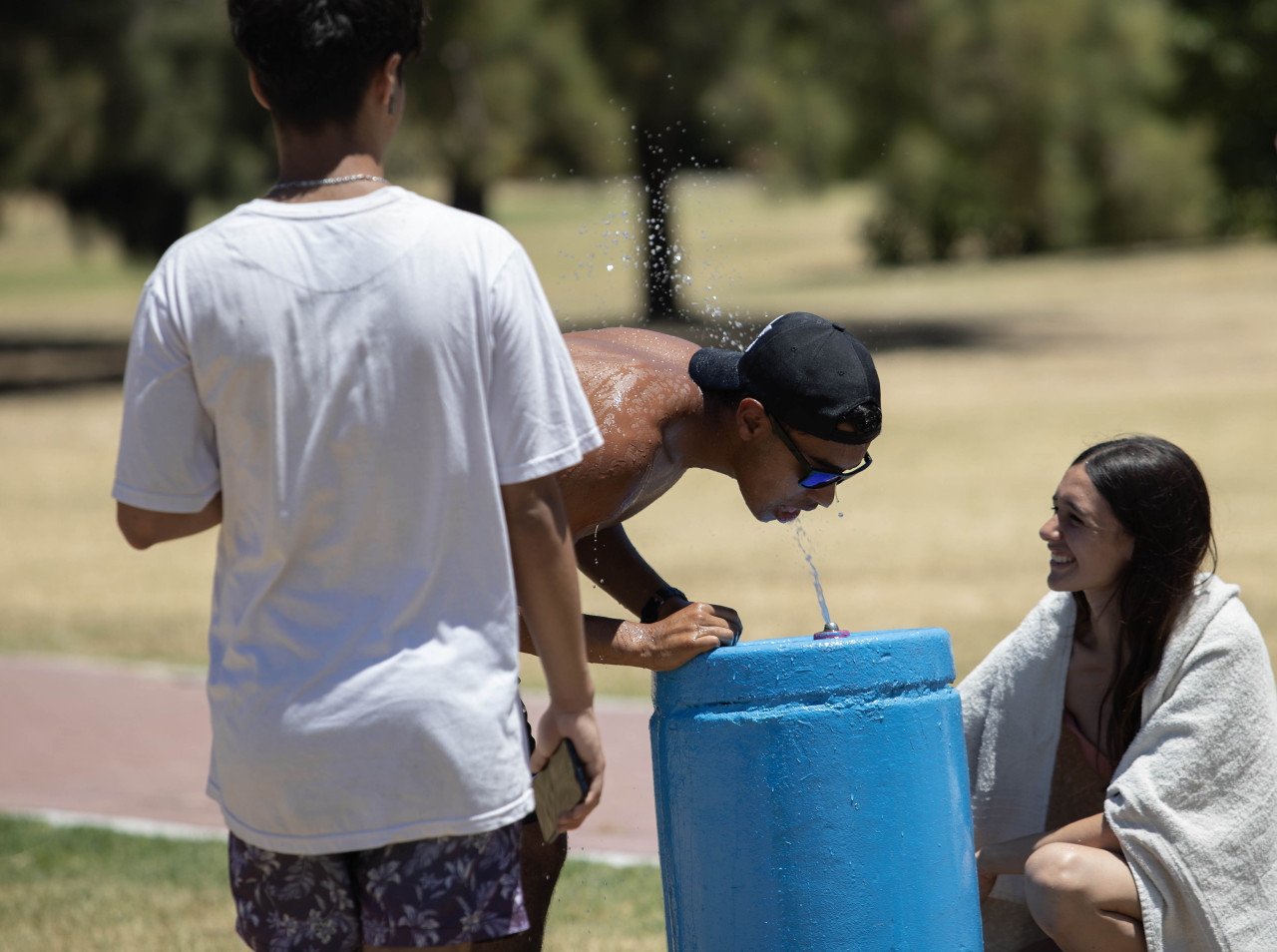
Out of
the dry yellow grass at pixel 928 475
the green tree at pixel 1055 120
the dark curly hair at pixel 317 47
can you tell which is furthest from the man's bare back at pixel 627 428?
the green tree at pixel 1055 120

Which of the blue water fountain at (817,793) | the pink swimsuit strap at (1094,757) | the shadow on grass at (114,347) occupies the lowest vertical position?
the shadow on grass at (114,347)

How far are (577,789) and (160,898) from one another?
2565mm

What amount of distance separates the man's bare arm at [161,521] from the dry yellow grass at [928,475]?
76.7 inches

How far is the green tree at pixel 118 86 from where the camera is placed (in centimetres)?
1847

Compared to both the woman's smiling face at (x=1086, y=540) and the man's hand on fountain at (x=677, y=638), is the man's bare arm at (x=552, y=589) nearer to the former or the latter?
the man's hand on fountain at (x=677, y=638)

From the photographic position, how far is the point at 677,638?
8.80ft

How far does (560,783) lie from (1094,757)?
1.45 meters

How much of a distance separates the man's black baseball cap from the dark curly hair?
3.62 feet

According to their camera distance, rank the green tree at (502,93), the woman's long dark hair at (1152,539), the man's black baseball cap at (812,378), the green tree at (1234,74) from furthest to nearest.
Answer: the green tree at (1234,74)
the green tree at (502,93)
the woman's long dark hair at (1152,539)
the man's black baseball cap at (812,378)

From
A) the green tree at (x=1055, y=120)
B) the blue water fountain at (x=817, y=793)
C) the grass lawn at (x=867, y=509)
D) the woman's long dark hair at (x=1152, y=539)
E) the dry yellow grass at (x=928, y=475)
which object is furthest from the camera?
the green tree at (x=1055, y=120)

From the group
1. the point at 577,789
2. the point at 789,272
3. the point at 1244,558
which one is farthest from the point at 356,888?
the point at 789,272

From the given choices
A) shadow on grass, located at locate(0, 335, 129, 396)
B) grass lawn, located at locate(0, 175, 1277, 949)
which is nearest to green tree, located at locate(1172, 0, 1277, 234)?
grass lawn, located at locate(0, 175, 1277, 949)

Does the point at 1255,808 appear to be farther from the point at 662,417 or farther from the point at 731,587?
the point at 731,587

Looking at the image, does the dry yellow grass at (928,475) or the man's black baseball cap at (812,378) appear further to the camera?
the dry yellow grass at (928,475)
